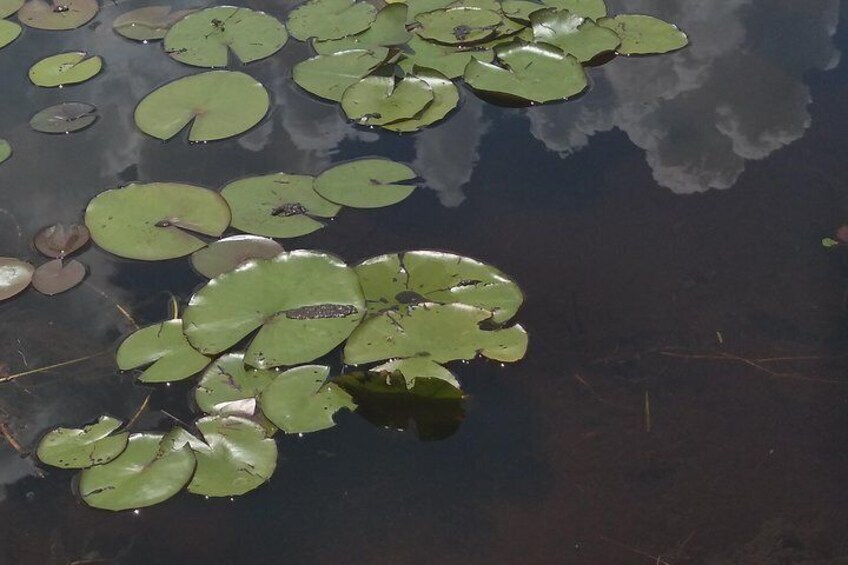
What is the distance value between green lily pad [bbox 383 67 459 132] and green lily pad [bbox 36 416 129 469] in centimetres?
149

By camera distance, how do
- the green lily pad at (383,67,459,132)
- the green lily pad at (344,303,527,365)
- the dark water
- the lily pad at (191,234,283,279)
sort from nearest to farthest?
1. the dark water
2. the green lily pad at (344,303,527,365)
3. the lily pad at (191,234,283,279)
4. the green lily pad at (383,67,459,132)

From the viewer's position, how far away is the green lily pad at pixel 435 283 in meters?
2.69

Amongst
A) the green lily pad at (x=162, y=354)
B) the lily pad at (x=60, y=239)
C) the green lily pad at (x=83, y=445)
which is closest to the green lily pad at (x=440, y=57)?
the lily pad at (x=60, y=239)

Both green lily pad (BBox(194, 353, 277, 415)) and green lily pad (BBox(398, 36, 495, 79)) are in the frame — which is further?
green lily pad (BBox(398, 36, 495, 79))

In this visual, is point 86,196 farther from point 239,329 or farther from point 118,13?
point 118,13

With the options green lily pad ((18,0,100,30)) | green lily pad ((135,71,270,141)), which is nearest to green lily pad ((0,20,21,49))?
green lily pad ((18,0,100,30))

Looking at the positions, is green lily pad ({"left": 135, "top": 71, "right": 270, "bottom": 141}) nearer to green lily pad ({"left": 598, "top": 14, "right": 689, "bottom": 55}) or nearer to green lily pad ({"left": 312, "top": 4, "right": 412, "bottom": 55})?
green lily pad ({"left": 312, "top": 4, "right": 412, "bottom": 55})

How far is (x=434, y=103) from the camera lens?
343cm

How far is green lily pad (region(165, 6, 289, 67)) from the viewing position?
3732mm

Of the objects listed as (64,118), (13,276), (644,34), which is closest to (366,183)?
(13,276)

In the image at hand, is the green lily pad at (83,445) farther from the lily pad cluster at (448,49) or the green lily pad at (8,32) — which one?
the green lily pad at (8,32)

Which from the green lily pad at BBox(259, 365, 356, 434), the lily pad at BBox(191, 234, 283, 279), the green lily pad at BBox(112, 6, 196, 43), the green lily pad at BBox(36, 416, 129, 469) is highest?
the green lily pad at BBox(112, 6, 196, 43)

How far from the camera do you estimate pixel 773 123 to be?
3287 mm

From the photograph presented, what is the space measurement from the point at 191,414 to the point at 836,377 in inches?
69.6
